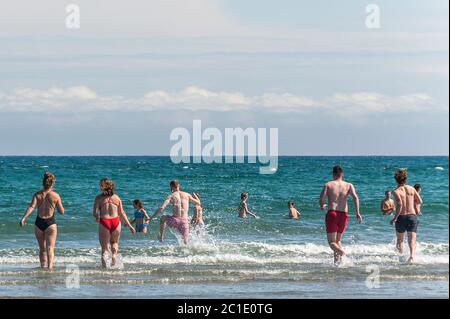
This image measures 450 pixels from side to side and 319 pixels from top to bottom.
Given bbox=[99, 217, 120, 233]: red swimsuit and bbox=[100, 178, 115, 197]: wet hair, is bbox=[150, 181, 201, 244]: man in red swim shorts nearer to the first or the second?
bbox=[99, 217, 120, 233]: red swimsuit

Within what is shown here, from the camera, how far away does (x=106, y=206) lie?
13305 mm

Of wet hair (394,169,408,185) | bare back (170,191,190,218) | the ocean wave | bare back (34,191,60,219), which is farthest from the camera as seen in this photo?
bare back (170,191,190,218)

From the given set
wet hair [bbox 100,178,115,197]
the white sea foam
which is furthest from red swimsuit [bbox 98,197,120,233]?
the white sea foam

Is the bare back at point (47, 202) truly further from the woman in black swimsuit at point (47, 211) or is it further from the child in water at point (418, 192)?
the child in water at point (418, 192)

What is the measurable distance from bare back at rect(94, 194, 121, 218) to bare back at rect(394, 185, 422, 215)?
15.5 feet

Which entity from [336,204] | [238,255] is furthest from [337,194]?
[238,255]

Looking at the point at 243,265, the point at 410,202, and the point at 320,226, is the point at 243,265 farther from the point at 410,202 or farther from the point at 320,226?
the point at 320,226

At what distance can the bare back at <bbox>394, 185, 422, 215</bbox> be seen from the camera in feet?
47.4

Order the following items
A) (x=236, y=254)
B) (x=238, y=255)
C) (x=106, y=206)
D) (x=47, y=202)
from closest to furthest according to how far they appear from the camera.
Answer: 1. (x=106, y=206)
2. (x=47, y=202)
3. (x=238, y=255)
4. (x=236, y=254)

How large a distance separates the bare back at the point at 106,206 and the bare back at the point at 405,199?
4.73m

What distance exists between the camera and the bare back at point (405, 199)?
14.5m

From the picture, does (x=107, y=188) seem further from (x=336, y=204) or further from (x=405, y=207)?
(x=405, y=207)

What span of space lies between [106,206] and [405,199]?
16.6ft
